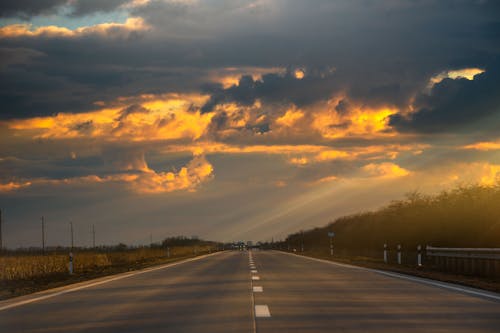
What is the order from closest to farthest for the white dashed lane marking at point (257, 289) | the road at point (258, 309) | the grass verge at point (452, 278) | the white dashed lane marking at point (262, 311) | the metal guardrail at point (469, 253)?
the road at point (258, 309)
the white dashed lane marking at point (262, 311)
the white dashed lane marking at point (257, 289)
the grass verge at point (452, 278)
the metal guardrail at point (469, 253)

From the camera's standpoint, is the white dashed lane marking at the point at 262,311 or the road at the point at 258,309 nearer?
the road at the point at 258,309

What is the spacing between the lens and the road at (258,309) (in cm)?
1124

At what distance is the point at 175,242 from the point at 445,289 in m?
165

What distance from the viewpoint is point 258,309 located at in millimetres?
13695

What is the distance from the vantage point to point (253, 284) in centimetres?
2112

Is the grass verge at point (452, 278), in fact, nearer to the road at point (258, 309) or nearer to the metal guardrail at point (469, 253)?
the metal guardrail at point (469, 253)

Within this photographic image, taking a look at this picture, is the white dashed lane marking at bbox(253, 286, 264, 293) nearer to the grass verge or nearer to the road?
the road

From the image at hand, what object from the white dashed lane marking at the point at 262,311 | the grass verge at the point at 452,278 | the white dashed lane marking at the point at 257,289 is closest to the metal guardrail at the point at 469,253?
the grass verge at the point at 452,278

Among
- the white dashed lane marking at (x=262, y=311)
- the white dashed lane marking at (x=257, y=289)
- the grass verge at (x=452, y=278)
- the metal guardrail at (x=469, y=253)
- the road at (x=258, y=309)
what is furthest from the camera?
the metal guardrail at (x=469, y=253)

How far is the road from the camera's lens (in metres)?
11.2

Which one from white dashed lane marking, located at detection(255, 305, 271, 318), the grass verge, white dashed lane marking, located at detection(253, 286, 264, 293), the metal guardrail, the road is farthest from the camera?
the metal guardrail

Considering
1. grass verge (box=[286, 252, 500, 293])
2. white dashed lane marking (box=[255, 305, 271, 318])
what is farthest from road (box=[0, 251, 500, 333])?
grass verge (box=[286, 252, 500, 293])

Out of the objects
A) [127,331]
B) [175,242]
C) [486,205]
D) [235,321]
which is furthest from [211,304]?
[175,242]

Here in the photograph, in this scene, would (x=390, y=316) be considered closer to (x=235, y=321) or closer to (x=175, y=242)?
(x=235, y=321)
